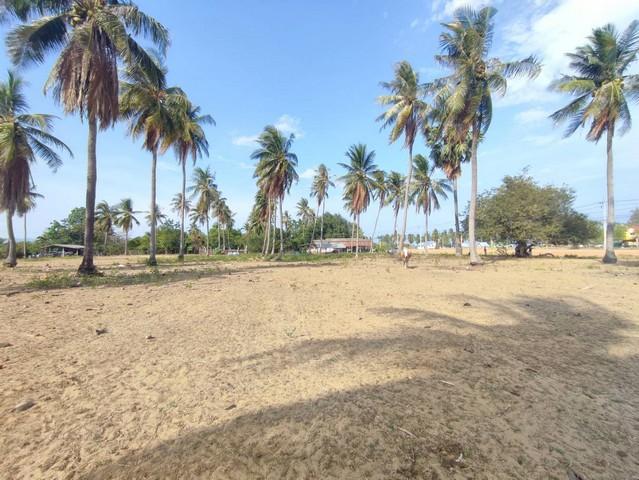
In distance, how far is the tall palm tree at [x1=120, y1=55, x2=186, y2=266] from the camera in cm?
1736

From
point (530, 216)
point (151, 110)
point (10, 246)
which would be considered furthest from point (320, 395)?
point (530, 216)

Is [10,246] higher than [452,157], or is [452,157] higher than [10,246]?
[452,157]

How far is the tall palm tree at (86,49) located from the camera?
1080 cm

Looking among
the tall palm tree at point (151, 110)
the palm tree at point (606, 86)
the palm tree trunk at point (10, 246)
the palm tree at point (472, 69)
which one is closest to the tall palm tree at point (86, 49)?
the tall palm tree at point (151, 110)

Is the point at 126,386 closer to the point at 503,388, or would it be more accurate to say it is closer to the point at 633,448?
the point at 503,388

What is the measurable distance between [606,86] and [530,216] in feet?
33.0

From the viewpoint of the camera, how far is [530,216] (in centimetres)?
2414

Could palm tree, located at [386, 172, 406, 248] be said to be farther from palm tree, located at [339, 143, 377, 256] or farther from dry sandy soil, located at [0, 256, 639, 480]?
dry sandy soil, located at [0, 256, 639, 480]

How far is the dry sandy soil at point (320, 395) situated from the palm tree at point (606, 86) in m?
Result: 16.4

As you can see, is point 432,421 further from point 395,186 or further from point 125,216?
point 125,216

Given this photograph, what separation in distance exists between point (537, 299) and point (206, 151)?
89.6ft

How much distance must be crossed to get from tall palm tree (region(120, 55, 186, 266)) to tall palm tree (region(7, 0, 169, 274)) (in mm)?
4293

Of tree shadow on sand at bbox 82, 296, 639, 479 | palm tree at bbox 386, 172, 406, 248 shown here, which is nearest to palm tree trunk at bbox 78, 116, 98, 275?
tree shadow on sand at bbox 82, 296, 639, 479

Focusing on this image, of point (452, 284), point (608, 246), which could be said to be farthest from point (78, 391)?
point (608, 246)
